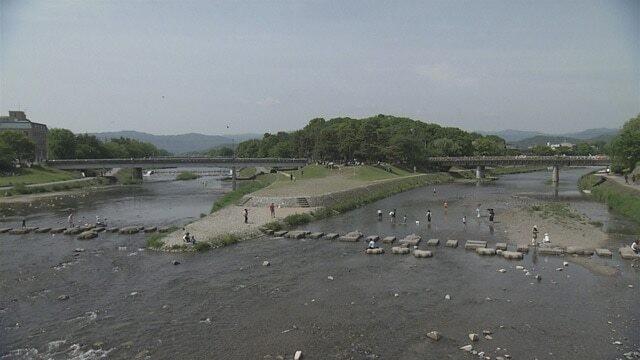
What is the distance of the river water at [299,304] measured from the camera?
19453mm

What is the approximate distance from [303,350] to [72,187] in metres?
87.3

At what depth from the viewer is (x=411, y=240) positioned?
37.5 meters

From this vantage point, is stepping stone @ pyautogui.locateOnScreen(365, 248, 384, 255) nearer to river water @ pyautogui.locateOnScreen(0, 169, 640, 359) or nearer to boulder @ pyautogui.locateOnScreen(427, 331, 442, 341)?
river water @ pyautogui.locateOnScreen(0, 169, 640, 359)

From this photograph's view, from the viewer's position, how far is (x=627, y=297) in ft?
78.9

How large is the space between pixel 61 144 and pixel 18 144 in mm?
22757

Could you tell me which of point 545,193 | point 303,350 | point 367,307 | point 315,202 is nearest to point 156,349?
point 303,350

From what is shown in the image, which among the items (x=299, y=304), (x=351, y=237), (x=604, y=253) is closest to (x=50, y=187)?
(x=351, y=237)

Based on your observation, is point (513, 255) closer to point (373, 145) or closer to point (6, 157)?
point (373, 145)

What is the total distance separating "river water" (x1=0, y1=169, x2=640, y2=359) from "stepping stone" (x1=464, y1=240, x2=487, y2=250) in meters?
1.30

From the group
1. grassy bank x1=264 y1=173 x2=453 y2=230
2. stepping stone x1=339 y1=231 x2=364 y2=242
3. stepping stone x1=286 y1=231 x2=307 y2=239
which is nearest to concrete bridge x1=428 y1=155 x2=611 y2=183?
grassy bank x1=264 y1=173 x2=453 y2=230

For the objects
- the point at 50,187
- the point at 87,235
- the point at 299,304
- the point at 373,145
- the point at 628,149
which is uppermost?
the point at 373,145

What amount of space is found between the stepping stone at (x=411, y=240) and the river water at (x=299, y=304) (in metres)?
3.21

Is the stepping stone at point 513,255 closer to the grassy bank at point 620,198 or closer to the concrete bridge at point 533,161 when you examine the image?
the grassy bank at point 620,198

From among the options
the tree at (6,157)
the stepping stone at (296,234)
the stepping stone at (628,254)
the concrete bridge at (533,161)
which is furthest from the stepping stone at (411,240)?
the tree at (6,157)
